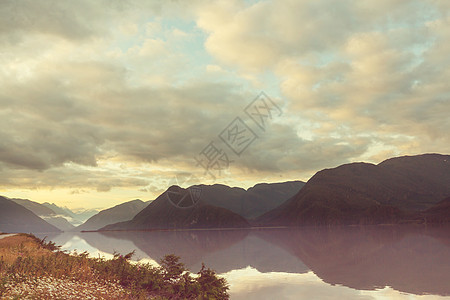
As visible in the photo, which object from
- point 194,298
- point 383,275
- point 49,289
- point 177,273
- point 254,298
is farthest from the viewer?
point 383,275

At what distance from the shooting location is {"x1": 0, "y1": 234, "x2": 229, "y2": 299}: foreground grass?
14516mm

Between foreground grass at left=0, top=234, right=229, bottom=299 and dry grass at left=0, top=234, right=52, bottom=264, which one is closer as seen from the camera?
foreground grass at left=0, top=234, right=229, bottom=299

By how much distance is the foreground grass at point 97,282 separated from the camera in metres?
14.5

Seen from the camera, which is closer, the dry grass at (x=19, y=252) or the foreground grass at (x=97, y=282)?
the foreground grass at (x=97, y=282)

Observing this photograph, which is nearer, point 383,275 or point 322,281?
point 322,281

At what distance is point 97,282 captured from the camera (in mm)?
18375

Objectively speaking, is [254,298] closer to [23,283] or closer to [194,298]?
[194,298]

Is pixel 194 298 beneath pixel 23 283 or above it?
beneath

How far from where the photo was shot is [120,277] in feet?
68.8

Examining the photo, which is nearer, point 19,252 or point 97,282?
point 97,282

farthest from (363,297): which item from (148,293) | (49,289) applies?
(49,289)

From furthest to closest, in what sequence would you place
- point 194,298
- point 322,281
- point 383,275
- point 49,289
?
point 383,275, point 322,281, point 194,298, point 49,289

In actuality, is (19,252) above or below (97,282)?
above

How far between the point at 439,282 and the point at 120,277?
22547 mm
